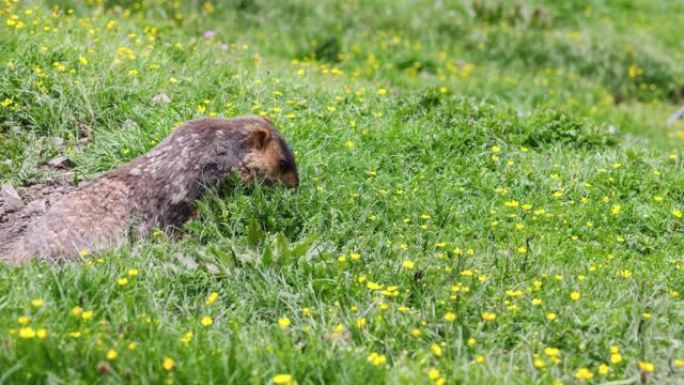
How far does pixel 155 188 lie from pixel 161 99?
2.19 m

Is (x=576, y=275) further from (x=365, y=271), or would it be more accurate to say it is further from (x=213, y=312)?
(x=213, y=312)

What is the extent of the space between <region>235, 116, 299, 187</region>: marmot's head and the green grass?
0.46 ft

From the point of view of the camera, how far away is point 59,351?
4.49 metres

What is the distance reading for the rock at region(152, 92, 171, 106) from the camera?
8164 mm

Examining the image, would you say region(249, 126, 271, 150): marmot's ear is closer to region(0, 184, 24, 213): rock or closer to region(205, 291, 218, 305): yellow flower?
region(205, 291, 218, 305): yellow flower

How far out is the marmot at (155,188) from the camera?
236 inches

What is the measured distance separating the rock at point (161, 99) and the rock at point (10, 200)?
166 cm

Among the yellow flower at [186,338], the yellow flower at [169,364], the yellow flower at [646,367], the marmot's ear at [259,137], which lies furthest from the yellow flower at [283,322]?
the yellow flower at [646,367]

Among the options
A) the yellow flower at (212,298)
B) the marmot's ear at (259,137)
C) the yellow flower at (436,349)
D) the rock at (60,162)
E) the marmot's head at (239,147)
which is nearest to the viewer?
the yellow flower at (436,349)

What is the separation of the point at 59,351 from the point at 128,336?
42cm

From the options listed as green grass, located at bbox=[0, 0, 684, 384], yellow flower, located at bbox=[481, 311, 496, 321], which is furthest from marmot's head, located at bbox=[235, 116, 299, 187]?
yellow flower, located at bbox=[481, 311, 496, 321]

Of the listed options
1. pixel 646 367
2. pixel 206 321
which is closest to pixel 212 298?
pixel 206 321

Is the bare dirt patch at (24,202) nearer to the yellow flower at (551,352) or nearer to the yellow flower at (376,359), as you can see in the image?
the yellow flower at (376,359)

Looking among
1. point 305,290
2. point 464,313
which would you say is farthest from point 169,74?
point 464,313
